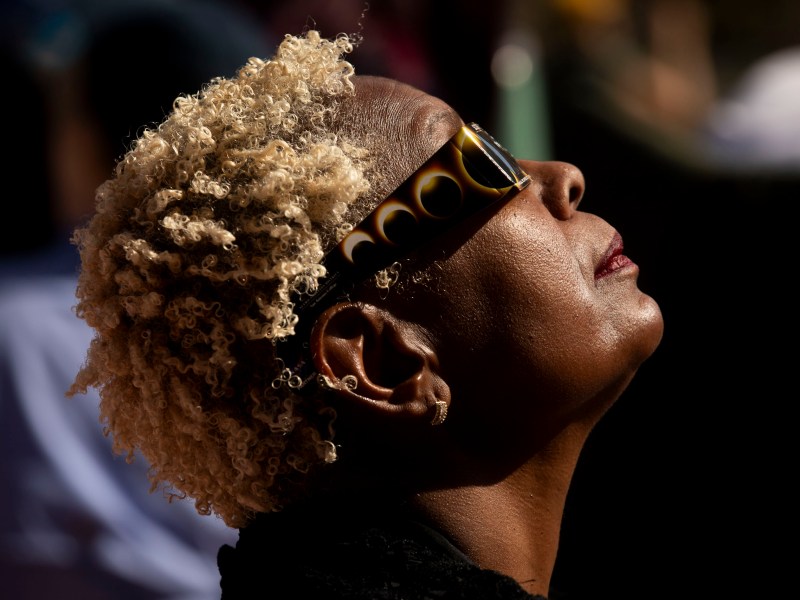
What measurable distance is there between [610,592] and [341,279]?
7.06 ft

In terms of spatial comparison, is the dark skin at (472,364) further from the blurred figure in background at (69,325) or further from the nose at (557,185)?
the blurred figure in background at (69,325)

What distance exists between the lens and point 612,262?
2.30 meters

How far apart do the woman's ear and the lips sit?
0.44 metres

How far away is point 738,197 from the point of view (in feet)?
13.5

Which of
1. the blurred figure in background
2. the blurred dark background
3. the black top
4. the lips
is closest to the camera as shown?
the black top

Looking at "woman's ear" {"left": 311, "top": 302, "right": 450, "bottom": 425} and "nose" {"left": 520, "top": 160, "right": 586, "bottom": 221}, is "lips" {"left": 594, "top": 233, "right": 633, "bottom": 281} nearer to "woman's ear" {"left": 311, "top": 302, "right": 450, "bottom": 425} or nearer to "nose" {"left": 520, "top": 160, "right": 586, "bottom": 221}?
"nose" {"left": 520, "top": 160, "right": 586, "bottom": 221}

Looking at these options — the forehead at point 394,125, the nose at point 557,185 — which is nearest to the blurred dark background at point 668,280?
the nose at point 557,185

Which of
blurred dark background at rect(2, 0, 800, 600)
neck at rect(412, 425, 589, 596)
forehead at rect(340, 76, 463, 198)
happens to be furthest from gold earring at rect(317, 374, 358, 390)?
blurred dark background at rect(2, 0, 800, 600)

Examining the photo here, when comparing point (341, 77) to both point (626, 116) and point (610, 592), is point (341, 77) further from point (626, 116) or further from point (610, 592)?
point (626, 116)

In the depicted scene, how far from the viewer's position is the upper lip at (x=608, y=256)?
2.28 m

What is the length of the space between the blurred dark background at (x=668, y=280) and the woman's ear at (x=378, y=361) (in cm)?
119

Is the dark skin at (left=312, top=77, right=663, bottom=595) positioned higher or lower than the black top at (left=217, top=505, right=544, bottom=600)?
higher

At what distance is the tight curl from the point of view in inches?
79.9

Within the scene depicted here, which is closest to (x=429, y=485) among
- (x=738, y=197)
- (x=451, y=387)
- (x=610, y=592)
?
(x=451, y=387)
